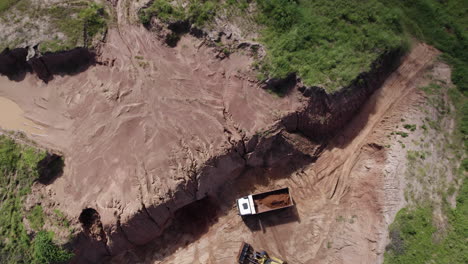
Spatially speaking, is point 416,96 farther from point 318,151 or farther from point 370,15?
point 318,151

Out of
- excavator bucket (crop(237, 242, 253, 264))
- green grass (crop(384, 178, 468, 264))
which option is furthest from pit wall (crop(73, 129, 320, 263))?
green grass (crop(384, 178, 468, 264))

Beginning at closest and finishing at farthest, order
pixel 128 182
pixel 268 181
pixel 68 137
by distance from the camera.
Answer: pixel 128 182
pixel 68 137
pixel 268 181

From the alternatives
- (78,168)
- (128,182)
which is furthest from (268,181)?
(78,168)

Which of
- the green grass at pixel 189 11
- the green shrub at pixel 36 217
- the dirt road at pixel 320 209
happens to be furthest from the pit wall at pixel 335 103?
the green shrub at pixel 36 217

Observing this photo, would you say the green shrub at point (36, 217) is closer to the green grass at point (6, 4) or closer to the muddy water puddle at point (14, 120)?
the muddy water puddle at point (14, 120)

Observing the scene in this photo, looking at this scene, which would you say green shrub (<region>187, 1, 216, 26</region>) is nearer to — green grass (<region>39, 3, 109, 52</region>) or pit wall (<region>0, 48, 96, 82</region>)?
green grass (<region>39, 3, 109, 52</region>)

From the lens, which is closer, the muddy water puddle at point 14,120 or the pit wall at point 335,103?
the pit wall at point 335,103
